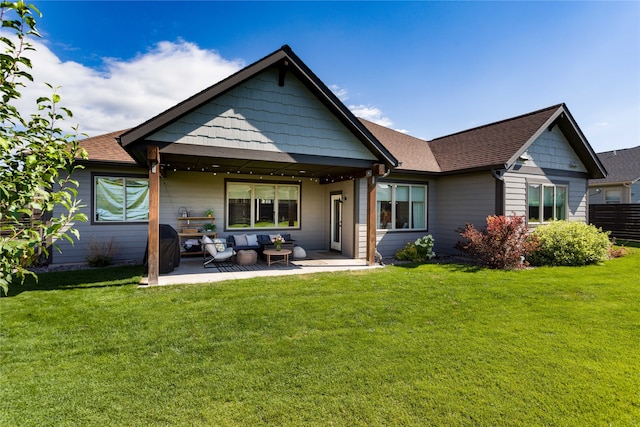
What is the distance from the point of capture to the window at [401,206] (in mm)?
11578

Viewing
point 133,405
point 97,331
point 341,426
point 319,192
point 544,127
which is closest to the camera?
point 341,426

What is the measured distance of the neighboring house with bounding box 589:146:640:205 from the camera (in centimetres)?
1878

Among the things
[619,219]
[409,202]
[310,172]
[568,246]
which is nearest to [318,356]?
[310,172]

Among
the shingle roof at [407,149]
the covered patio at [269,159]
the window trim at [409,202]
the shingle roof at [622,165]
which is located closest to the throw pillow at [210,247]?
the covered patio at [269,159]

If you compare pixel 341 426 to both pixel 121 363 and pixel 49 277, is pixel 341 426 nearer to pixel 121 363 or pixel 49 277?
pixel 121 363

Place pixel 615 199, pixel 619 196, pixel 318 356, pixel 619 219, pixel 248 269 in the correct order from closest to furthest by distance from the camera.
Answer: pixel 318 356
pixel 248 269
pixel 619 219
pixel 619 196
pixel 615 199

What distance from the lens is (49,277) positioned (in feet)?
25.4

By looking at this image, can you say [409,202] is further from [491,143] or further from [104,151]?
[104,151]

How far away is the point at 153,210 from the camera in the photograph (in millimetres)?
6945

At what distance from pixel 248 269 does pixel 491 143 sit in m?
9.90

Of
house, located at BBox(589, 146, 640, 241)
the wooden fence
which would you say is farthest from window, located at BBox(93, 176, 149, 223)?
the wooden fence

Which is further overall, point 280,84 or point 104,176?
point 104,176

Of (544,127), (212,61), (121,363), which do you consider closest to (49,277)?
(121,363)

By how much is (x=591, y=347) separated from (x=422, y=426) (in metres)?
3.05
